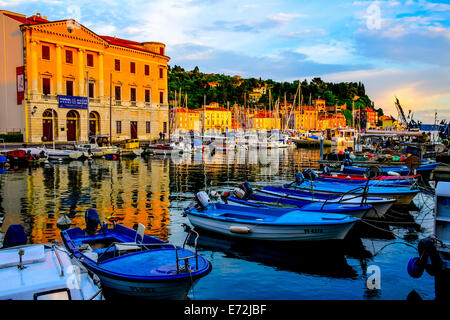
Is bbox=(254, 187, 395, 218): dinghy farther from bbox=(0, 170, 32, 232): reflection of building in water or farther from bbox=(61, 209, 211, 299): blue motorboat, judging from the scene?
bbox=(0, 170, 32, 232): reflection of building in water

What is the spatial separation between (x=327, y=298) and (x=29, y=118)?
51383mm

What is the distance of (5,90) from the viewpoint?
55.0 metres

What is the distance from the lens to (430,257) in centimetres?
913

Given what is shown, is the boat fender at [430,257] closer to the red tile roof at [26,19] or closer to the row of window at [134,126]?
the red tile roof at [26,19]

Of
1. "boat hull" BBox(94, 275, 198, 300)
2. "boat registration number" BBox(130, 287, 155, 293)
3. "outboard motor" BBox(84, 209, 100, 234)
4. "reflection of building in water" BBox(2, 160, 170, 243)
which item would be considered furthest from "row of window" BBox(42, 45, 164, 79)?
"boat registration number" BBox(130, 287, 155, 293)

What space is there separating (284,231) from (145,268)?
19.4 ft

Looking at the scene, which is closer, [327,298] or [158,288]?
[158,288]

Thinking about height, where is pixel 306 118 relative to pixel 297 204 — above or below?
above

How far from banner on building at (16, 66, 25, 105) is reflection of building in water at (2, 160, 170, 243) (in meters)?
21.1

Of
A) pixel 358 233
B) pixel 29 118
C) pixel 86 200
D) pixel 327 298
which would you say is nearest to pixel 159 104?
pixel 29 118

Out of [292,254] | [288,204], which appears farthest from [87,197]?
[292,254]

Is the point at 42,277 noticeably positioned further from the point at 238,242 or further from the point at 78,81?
the point at 78,81

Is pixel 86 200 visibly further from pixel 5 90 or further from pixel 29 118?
pixel 5 90

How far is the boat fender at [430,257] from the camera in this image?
9102 mm
